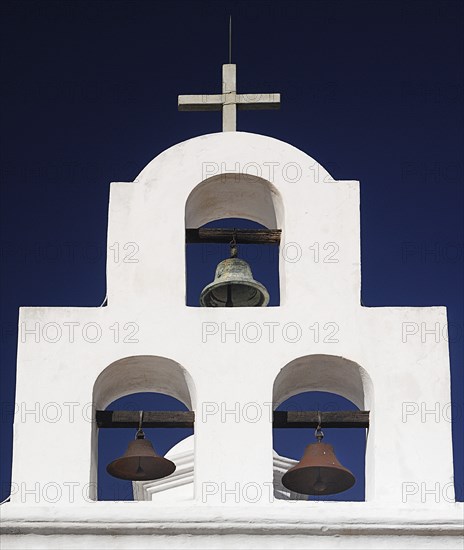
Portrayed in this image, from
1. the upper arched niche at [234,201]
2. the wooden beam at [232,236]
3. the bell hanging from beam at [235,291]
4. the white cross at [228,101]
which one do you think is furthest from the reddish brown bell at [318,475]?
the white cross at [228,101]

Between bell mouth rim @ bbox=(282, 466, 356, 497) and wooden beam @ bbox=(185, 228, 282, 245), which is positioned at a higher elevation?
wooden beam @ bbox=(185, 228, 282, 245)

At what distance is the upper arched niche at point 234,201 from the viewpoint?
17.3 metres

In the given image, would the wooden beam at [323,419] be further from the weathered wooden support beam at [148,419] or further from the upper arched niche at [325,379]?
the weathered wooden support beam at [148,419]

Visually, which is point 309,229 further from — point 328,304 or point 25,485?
point 25,485

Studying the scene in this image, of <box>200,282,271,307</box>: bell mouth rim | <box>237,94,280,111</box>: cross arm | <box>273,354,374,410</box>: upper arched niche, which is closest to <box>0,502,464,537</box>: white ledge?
<box>273,354,374,410</box>: upper arched niche

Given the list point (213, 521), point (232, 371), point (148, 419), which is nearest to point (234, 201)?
point (232, 371)

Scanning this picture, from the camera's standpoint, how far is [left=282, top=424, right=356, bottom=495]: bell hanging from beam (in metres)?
16.3

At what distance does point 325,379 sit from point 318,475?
819 mm

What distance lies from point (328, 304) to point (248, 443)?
58.3 inches

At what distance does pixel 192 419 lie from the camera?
53.3 feet

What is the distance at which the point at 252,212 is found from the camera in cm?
1784

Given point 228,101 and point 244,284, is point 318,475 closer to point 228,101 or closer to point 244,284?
point 244,284

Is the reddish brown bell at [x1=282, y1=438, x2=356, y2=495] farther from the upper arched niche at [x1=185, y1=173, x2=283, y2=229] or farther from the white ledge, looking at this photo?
the upper arched niche at [x1=185, y1=173, x2=283, y2=229]

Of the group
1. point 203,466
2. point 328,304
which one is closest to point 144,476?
point 203,466
